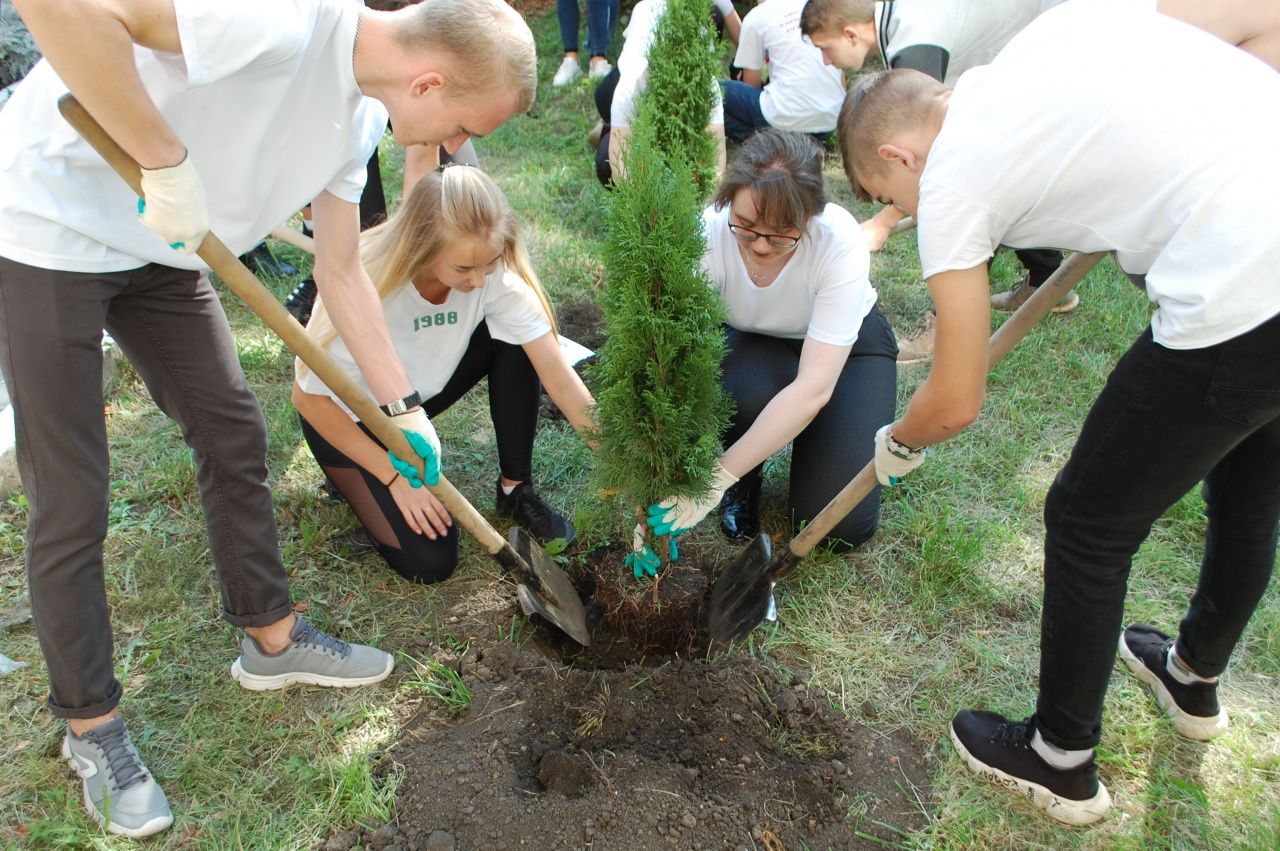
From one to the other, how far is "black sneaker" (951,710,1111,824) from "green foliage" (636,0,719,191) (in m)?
3.39

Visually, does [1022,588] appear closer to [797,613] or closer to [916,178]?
[797,613]

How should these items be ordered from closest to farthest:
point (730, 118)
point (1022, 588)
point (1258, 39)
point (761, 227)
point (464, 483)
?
point (1258, 39), point (761, 227), point (1022, 588), point (464, 483), point (730, 118)

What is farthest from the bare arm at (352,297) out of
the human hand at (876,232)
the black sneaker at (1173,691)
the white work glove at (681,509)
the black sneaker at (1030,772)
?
the human hand at (876,232)

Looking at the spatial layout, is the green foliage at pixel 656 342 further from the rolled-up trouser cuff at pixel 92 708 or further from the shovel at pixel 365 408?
the rolled-up trouser cuff at pixel 92 708

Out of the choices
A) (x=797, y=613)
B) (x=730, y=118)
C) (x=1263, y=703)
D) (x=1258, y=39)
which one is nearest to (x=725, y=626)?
(x=797, y=613)

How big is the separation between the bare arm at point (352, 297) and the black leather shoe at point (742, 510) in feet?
4.67

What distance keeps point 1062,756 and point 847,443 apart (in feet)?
4.38

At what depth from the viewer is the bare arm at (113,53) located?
1.67m

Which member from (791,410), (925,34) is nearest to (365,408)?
(791,410)

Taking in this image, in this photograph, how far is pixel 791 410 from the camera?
118 inches

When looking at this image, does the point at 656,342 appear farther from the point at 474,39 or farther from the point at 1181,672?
the point at 1181,672

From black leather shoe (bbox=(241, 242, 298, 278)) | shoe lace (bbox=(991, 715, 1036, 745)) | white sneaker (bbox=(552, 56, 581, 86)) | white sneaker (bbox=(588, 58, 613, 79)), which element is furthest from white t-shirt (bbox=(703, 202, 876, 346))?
white sneaker (bbox=(552, 56, 581, 86))

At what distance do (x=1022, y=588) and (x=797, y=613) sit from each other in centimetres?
89

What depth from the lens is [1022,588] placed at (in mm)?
3260
